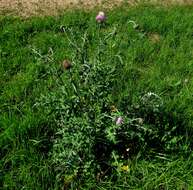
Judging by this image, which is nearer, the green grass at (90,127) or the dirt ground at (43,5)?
the green grass at (90,127)

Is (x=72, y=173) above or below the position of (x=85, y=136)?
below

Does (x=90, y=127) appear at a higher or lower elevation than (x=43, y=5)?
higher

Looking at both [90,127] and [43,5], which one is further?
[43,5]

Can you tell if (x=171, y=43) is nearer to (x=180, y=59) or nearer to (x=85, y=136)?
(x=180, y=59)

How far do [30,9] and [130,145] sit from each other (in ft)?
7.55

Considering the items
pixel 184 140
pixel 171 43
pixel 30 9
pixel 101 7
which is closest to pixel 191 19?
pixel 171 43

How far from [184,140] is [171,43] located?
1608mm

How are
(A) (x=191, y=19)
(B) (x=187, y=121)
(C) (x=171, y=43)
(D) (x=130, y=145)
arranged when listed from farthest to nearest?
(A) (x=191, y=19)
(C) (x=171, y=43)
(B) (x=187, y=121)
(D) (x=130, y=145)

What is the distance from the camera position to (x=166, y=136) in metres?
3.22

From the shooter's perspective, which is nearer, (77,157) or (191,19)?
(77,157)

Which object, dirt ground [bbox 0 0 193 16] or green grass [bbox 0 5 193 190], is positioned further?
dirt ground [bbox 0 0 193 16]

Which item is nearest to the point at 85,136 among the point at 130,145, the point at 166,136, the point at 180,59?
the point at 130,145

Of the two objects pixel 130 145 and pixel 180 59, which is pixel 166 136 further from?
pixel 180 59

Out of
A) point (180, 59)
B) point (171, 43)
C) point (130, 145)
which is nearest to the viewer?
point (130, 145)
